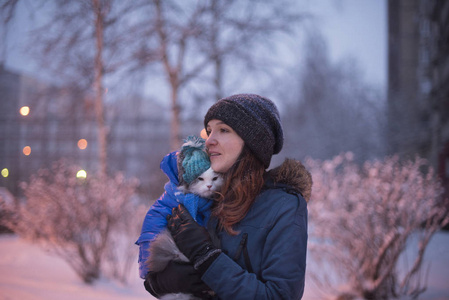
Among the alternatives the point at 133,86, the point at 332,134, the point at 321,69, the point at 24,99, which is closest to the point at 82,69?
the point at 133,86

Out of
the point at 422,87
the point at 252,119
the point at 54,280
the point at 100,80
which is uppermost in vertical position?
the point at 422,87

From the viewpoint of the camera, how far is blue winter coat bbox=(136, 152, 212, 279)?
1.63 metres

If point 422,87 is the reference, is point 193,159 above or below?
below

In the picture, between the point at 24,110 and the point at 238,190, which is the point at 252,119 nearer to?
the point at 238,190

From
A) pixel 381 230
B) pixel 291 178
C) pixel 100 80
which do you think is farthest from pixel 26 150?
pixel 381 230

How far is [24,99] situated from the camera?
3.99 m

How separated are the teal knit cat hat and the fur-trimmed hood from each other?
1.11ft

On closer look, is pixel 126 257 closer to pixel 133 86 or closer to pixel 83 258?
pixel 83 258

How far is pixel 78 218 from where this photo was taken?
4.91 metres

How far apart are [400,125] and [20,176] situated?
15278 mm

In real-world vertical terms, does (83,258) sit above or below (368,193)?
below

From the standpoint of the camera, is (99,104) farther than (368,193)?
Yes

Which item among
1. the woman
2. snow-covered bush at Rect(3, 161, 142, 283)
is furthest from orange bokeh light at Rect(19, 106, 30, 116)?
the woman

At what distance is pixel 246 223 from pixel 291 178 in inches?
12.6
